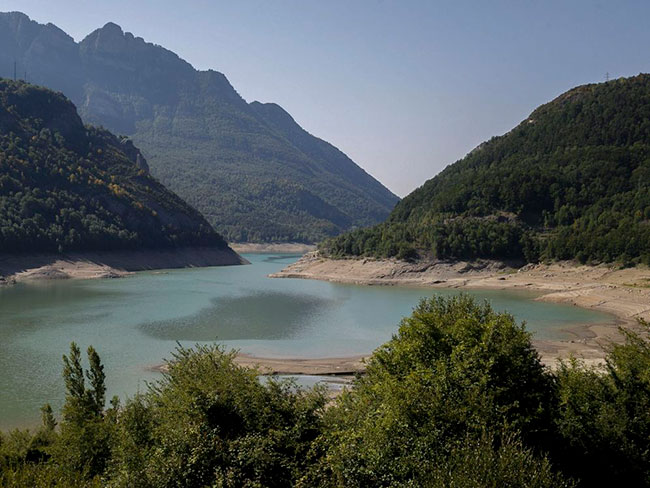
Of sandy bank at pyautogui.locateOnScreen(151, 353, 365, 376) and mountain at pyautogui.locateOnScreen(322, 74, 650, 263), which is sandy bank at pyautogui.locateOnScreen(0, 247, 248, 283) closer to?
mountain at pyautogui.locateOnScreen(322, 74, 650, 263)

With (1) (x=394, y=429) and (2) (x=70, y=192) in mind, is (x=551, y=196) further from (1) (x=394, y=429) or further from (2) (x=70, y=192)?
(1) (x=394, y=429)

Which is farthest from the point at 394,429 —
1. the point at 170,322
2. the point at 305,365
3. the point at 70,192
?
the point at 70,192

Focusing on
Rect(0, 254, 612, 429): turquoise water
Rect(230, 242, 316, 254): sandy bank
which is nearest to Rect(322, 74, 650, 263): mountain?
Rect(0, 254, 612, 429): turquoise water

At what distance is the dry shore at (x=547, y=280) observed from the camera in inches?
1594

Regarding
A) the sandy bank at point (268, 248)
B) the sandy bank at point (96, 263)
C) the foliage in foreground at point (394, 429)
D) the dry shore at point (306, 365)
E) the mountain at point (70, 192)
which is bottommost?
the dry shore at point (306, 365)

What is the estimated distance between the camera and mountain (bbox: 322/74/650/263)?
3191 inches

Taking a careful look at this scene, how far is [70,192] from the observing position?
9950 cm

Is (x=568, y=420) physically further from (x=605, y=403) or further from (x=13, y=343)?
(x=13, y=343)

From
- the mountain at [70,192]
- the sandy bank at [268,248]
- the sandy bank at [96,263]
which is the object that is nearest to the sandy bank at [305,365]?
the sandy bank at [96,263]

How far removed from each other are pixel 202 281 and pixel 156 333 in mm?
42540

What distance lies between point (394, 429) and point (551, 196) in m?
92.9

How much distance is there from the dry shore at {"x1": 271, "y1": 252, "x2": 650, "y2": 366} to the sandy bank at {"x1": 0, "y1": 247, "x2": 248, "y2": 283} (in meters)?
22.9

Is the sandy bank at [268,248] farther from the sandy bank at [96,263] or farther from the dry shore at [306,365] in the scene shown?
the dry shore at [306,365]

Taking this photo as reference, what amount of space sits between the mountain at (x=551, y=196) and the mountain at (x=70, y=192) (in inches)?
1391
